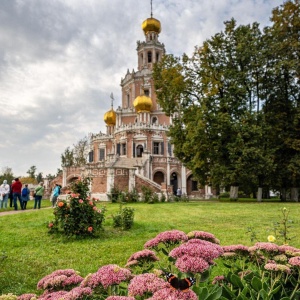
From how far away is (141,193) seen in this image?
2612cm

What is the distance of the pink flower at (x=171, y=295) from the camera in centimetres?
188

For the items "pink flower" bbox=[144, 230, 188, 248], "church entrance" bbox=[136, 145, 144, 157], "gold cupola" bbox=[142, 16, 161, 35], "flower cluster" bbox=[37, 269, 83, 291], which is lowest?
"flower cluster" bbox=[37, 269, 83, 291]

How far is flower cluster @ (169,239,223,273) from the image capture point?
2268 millimetres

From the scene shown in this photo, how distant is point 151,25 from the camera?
54.9m

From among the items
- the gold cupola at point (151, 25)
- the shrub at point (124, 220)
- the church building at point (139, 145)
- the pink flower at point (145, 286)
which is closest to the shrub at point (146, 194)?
the church building at point (139, 145)

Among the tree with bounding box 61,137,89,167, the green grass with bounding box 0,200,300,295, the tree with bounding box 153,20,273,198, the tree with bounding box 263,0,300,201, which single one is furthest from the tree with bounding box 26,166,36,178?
the green grass with bounding box 0,200,300,295

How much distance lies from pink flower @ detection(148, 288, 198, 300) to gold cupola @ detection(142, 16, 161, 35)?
57316 mm

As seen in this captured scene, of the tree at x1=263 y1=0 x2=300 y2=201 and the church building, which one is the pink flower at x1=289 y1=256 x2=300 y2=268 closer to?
the tree at x1=263 y1=0 x2=300 y2=201

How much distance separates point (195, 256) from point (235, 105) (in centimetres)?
2376

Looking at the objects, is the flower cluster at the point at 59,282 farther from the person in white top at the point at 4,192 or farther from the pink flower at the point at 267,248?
the person in white top at the point at 4,192

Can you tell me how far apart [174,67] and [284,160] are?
11.4 m

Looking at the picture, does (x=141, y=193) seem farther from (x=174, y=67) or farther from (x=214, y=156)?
(x=174, y=67)

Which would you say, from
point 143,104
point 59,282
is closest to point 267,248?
point 59,282

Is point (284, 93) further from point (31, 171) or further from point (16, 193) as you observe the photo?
point (31, 171)
